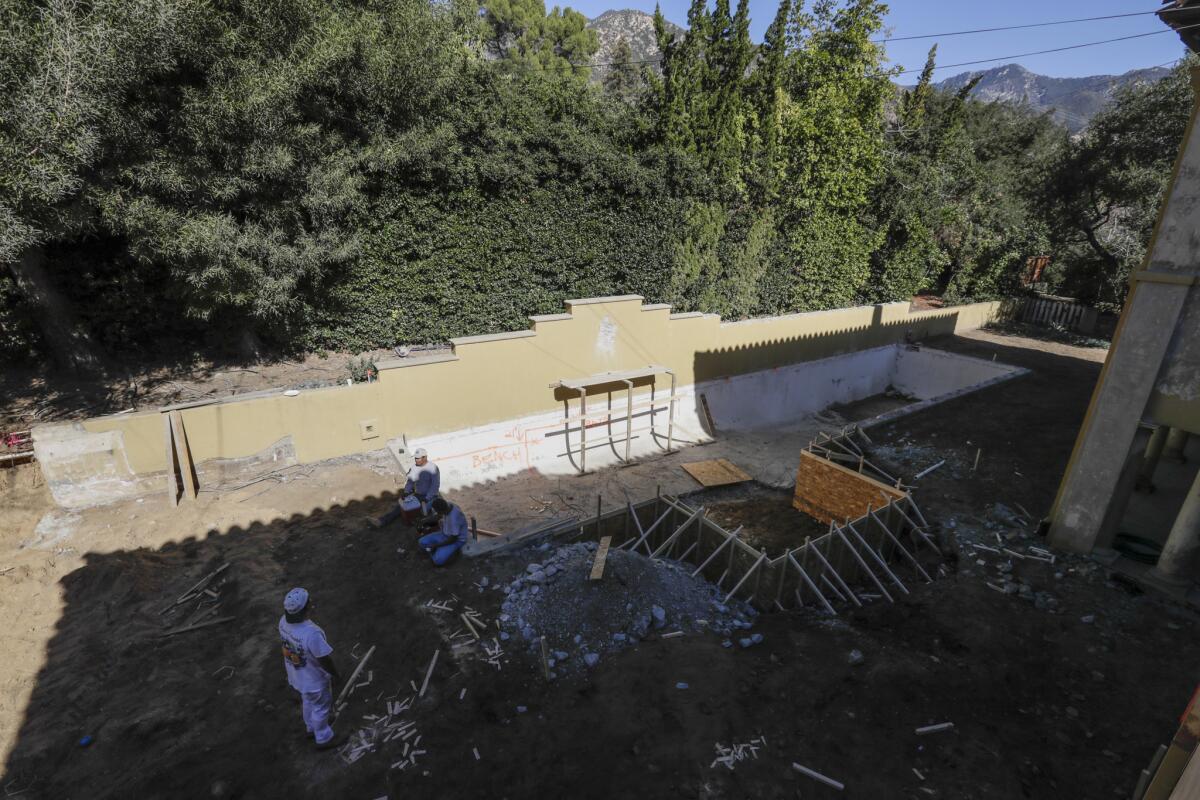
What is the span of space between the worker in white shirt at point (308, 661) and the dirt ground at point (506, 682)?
428 millimetres

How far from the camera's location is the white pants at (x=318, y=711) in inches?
222

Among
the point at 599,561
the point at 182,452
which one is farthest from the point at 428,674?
the point at 182,452

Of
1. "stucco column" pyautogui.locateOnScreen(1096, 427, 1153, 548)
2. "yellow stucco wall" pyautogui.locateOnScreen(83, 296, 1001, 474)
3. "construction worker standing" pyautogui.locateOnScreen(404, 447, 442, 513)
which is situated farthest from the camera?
"yellow stucco wall" pyautogui.locateOnScreen(83, 296, 1001, 474)

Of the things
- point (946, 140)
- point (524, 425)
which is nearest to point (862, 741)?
point (524, 425)

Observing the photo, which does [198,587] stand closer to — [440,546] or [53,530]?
[53,530]

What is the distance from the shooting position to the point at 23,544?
8617 mm

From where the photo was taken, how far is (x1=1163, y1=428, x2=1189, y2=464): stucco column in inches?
521

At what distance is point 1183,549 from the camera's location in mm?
8219

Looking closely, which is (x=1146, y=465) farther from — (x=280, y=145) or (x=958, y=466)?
(x=280, y=145)

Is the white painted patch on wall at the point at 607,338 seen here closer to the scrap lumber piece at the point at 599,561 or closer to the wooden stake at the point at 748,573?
the scrap lumber piece at the point at 599,561

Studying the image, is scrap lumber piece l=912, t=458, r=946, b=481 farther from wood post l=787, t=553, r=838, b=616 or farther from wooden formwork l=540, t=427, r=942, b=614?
wood post l=787, t=553, r=838, b=616

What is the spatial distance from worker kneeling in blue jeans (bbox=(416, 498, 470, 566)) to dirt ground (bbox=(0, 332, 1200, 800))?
0.29 m

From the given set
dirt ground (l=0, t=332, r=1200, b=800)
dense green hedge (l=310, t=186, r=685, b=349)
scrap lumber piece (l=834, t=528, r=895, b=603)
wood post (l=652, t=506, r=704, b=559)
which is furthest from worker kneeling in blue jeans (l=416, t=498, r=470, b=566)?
dense green hedge (l=310, t=186, r=685, b=349)

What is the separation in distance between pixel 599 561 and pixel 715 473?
7.74m
